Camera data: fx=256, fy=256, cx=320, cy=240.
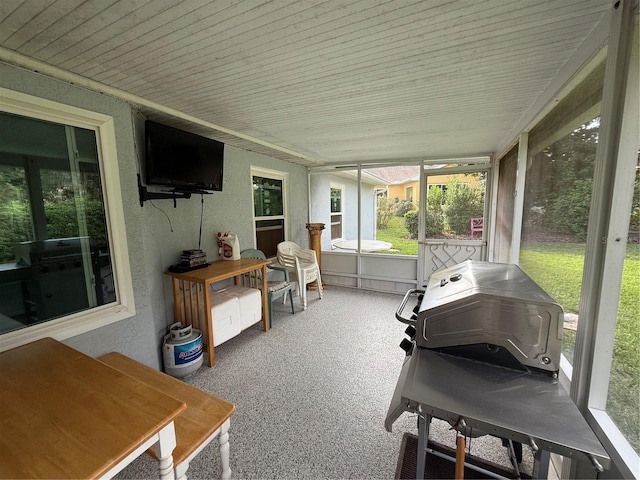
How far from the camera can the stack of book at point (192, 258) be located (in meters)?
2.61

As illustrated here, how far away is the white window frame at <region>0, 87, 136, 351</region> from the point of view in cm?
151

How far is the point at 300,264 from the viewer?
4047mm

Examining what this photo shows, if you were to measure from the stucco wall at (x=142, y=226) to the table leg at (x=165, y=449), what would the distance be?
1324 mm

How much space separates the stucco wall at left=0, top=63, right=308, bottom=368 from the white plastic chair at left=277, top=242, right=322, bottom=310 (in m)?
1.04

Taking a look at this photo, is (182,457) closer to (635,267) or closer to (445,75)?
(635,267)

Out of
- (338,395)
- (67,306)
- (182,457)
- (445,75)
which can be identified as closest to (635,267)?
(445,75)

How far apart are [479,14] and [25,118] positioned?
256 centimetres

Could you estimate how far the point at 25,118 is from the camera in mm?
1564

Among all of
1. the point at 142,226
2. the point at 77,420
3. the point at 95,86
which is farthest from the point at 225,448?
the point at 95,86

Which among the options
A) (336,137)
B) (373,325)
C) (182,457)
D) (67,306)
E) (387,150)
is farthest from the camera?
(387,150)

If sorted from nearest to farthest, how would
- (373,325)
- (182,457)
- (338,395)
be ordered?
(182,457) → (338,395) → (373,325)

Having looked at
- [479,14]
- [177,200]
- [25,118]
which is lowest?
[177,200]

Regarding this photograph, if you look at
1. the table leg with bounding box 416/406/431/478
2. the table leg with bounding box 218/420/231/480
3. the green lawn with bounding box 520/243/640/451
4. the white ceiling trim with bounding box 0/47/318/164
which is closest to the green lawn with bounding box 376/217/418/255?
the white ceiling trim with bounding box 0/47/318/164

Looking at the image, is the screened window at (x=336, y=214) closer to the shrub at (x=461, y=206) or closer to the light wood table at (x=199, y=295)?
the shrub at (x=461, y=206)
